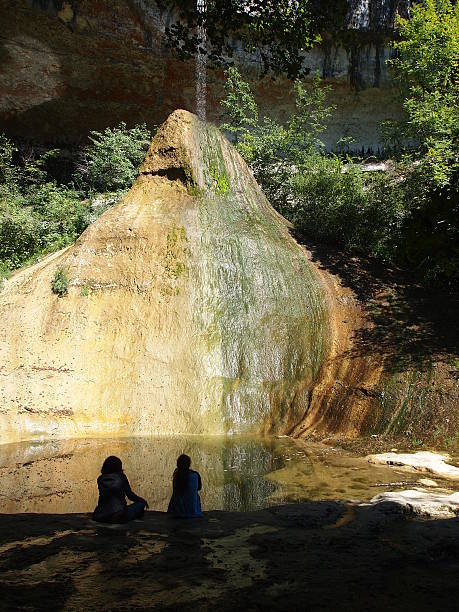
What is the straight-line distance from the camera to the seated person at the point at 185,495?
4824 millimetres

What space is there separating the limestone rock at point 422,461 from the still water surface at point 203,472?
28 cm

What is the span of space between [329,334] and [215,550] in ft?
29.0

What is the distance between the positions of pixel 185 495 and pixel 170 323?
687 cm

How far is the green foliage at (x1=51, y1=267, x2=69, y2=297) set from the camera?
1191cm

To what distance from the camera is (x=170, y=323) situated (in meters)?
11.6

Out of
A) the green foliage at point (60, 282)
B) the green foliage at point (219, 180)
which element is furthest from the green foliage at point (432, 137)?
the green foliage at point (60, 282)

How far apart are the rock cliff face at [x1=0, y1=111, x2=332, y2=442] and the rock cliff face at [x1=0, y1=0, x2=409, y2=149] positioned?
9.66 m

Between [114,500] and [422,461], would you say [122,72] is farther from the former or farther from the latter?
[114,500]

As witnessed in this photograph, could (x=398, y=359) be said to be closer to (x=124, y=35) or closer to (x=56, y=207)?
(x=56, y=207)

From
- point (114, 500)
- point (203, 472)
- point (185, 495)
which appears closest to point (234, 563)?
point (185, 495)

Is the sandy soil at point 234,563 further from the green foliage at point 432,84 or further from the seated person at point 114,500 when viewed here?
the green foliage at point 432,84

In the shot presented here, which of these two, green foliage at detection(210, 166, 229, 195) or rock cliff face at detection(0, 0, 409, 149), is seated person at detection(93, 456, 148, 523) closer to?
green foliage at detection(210, 166, 229, 195)

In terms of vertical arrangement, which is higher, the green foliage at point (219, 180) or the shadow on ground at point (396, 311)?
the green foliage at point (219, 180)

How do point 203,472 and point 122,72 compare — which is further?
point 122,72
